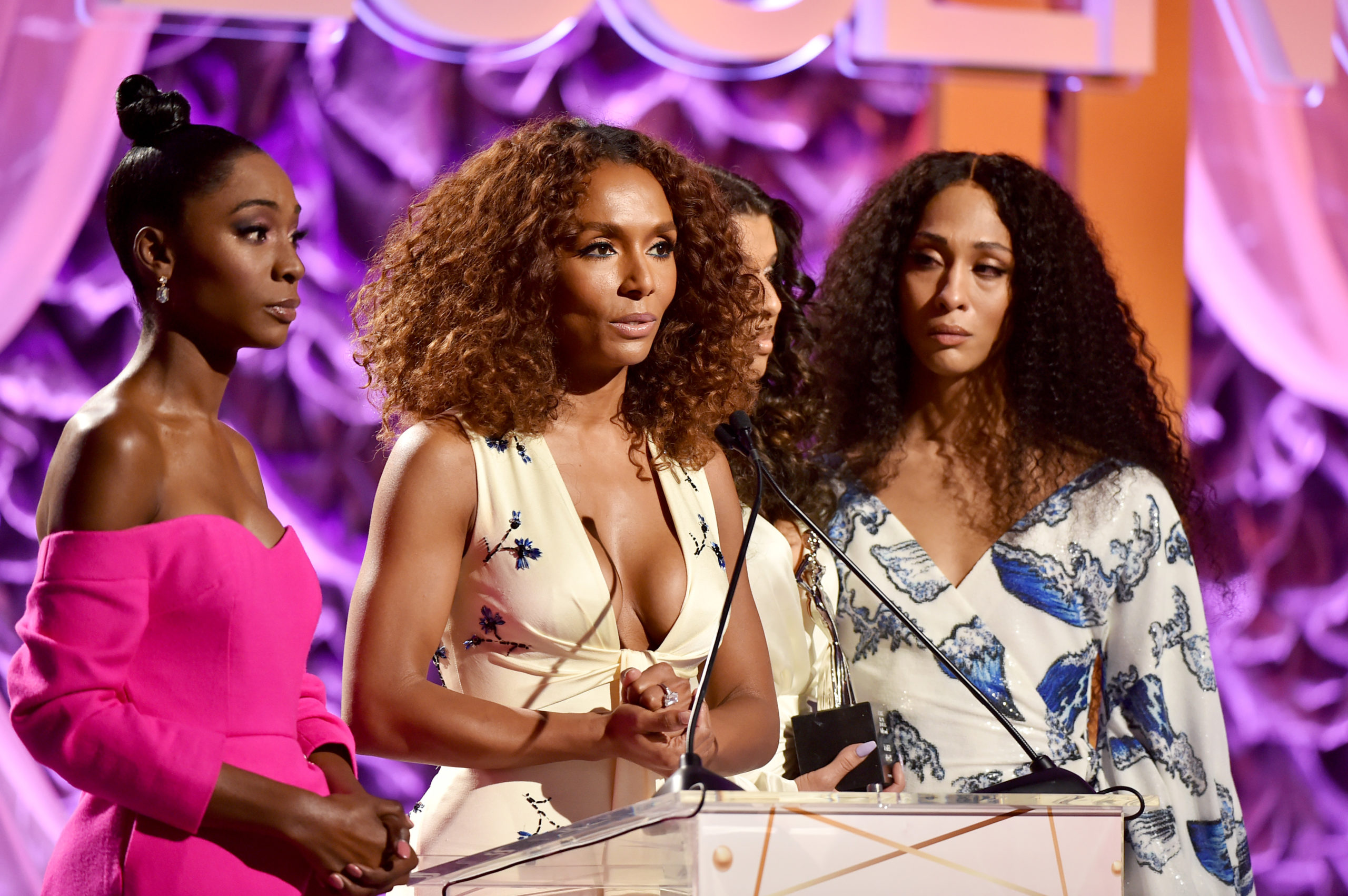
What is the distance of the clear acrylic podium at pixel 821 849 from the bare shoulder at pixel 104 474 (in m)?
0.41

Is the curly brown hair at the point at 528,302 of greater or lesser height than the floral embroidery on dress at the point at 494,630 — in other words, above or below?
above

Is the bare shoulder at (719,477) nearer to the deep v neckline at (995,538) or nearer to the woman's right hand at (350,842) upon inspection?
the deep v neckline at (995,538)

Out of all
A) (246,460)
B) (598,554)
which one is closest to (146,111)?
(246,460)

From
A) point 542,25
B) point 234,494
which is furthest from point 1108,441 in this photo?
point 542,25

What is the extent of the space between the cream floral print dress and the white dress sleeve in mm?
824

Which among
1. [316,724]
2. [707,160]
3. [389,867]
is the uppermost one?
[707,160]

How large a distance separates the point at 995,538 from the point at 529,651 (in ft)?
3.06

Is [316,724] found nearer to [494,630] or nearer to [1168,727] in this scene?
[494,630]

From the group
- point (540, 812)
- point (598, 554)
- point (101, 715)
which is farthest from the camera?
point (598, 554)

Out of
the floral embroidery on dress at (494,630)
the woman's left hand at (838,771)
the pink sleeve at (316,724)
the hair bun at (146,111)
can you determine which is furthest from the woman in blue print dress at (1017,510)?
the hair bun at (146,111)

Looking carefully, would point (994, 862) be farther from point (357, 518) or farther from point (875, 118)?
point (875, 118)

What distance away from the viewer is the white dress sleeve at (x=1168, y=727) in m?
2.00

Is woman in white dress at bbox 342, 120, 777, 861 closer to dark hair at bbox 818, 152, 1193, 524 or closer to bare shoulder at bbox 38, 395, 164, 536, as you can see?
bare shoulder at bbox 38, 395, 164, 536

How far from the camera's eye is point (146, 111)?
4.15 feet
